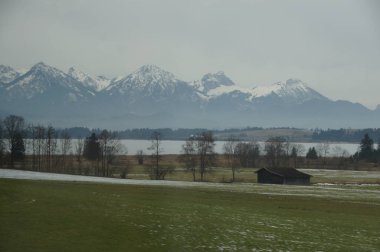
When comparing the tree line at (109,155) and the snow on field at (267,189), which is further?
the tree line at (109,155)

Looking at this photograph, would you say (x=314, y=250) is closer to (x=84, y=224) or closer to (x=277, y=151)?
(x=84, y=224)

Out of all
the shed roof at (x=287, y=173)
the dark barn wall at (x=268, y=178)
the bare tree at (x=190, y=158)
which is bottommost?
the dark barn wall at (x=268, y=178)

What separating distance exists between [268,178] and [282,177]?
331cm

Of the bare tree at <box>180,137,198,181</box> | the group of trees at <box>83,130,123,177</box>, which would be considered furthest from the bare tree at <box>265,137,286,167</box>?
the group of trees at <box>83,130,123,177</box>

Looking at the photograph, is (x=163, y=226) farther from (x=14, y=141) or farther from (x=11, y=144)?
(x=11, y=144)

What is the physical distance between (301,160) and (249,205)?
501 feet

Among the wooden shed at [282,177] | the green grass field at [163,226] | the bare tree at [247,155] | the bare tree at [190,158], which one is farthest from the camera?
the bare tree at [247,155]

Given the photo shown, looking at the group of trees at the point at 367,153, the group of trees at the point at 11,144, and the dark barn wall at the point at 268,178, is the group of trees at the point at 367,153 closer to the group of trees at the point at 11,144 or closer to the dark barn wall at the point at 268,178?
the dark barn wall at the point at 268,178

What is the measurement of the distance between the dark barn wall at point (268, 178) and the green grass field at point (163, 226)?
2457 inches

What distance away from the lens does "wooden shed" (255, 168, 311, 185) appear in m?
99.2

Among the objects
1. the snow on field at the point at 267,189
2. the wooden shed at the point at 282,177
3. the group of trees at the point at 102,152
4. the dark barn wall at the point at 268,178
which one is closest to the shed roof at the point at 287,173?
the wooden shed at the point at 282,177

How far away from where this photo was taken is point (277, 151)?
585ft

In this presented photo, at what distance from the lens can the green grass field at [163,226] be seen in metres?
21.6

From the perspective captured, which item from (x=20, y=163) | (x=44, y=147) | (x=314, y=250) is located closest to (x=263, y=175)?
(x=20, y=163)
